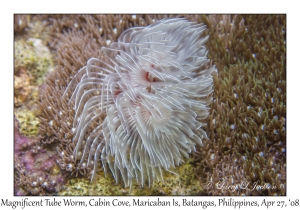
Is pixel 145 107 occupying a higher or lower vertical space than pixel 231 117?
higher

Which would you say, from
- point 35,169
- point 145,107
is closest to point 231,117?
point 145,107

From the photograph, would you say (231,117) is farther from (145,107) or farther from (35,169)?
(35,169)

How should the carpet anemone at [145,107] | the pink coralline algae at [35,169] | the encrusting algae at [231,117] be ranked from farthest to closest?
the pink coralline algae at [35,169] < the encrusting algae at [231,117] < the carpet anemone at [145,107]

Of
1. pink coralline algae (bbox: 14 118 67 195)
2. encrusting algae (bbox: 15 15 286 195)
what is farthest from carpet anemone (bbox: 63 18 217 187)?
pink coralline algae (bbox: 14 118 67 195)

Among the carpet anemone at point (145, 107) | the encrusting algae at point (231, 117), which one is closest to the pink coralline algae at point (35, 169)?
the encrusting algae at point (231, 117)

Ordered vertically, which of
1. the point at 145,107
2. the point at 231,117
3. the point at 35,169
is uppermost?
the point at 145,107

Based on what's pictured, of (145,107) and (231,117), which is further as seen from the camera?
(231,117)

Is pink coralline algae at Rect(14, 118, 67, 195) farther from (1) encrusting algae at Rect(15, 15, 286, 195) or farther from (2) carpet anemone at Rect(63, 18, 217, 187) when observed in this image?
(2) carpet anemone at Rect(63, 18, 217, 187)

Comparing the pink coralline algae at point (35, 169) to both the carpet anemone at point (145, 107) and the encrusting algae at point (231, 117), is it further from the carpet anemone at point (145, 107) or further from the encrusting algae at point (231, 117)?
the carpet anemone at point (145, 107)
